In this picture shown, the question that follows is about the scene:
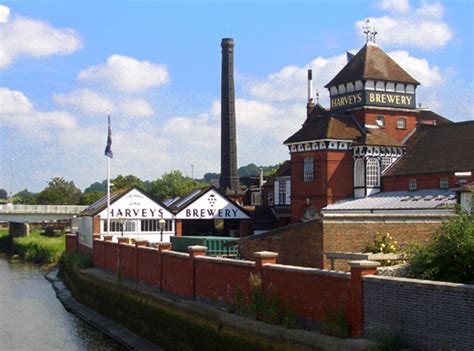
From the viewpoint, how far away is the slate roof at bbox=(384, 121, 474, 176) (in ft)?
143

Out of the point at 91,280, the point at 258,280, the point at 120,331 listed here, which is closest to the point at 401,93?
the point at 91,280

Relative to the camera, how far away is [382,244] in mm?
24672

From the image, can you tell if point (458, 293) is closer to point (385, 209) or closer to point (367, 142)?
point (385, 209)

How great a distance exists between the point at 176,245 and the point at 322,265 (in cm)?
1462

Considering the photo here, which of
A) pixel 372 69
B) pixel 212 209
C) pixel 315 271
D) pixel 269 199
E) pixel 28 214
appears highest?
pixel 372 69

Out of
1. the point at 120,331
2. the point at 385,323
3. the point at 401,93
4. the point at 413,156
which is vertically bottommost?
the point at 120,331

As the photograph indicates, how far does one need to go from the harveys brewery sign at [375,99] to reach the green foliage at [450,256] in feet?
117

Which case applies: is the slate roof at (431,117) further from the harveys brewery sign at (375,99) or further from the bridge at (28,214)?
the bridge at (28,214)

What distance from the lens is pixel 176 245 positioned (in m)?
39.0

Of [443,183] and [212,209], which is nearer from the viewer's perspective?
[443,183]

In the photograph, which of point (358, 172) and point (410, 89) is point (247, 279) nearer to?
point (358, 172)

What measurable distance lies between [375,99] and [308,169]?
23.5 ft

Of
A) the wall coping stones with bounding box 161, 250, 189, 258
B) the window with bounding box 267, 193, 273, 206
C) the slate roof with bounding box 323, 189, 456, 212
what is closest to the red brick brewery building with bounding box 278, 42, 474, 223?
the slate roof with bounding box 323, 189, 456, 212

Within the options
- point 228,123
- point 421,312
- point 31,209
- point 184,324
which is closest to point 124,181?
point 31,209
